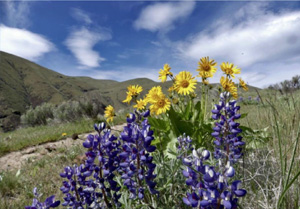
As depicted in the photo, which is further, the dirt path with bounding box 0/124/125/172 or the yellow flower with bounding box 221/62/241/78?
the dirt path with bounding box 0/124/125/172

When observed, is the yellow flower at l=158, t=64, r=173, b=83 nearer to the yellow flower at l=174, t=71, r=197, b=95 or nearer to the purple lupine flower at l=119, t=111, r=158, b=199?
the yellow flower at l=174, t=71, r=197, b=95

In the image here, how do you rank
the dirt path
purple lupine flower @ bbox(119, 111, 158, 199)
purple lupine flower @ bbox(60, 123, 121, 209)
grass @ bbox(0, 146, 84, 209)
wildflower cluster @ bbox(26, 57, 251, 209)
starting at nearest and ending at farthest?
1. wildflower cluster @ bbox(26, 57, 251, 209)
2. purple lupine flower @ bbox(119, 111, 158, 199)
3. purple lupine flower @ bbox(60, 123, 121, 209)
4. grass @ bbox(0, 146, 84, 209)
5. the dirt path

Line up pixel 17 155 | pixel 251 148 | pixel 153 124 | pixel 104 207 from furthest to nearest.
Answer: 1. pixel 17 155
2. pixel 251 148
3. pixel 153 124
4. pixel 104 207

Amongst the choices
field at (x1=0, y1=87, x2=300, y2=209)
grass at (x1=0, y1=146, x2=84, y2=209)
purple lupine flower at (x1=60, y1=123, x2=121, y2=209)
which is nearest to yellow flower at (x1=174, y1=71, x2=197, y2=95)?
field at (x1=0, y1=87, x2=300, y2=209)

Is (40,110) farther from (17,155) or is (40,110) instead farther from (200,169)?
(200,169)

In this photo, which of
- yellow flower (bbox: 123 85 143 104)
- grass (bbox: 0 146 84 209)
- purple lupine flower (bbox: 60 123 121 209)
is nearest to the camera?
purple lupine flower (bbox: 60 123 121 209)

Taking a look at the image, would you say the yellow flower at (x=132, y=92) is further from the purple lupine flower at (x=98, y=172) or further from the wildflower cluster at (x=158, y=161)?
the purple lupine flower at (x=98, y=172)

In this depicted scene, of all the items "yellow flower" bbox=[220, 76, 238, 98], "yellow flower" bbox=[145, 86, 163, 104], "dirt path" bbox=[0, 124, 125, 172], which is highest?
"yellow flower" bbox=[220, 76, 238, 98]

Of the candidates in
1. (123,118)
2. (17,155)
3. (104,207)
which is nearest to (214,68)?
(104,207)

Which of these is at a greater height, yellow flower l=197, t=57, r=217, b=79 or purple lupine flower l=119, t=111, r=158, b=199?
yellow flower l=197, t=57, r=217, b=79

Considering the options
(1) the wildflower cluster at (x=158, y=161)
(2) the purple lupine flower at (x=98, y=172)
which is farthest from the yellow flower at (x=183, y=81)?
(2) the purple lupine flower at (x=98, y=172)

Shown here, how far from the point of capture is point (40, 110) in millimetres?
17453

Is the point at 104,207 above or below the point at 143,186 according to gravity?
below

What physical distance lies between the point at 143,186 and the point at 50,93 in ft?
661
